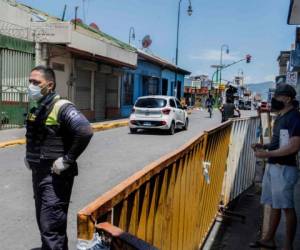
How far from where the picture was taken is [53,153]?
392 cm

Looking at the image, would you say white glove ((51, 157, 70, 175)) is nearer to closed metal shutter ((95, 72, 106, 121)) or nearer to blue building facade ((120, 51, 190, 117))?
closed metal shutter ((95, 72, 106, 121))

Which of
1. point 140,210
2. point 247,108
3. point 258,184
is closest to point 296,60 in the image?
point 258,184

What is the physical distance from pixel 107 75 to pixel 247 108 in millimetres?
51156

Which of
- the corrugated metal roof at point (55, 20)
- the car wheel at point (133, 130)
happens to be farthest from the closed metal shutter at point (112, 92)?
the car wheel at point (133, 130)

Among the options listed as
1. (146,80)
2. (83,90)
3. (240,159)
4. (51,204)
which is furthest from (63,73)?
(51,204)

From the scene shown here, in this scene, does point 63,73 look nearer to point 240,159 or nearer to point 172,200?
point 240,159

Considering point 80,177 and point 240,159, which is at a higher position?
point 240,159

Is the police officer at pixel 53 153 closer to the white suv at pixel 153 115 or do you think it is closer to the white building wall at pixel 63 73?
the white suv at pixel 153 115

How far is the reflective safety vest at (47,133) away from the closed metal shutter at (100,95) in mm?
22153

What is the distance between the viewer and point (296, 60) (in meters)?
17.0

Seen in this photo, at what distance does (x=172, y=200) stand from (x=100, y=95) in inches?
942

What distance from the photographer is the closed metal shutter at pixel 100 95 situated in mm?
26469

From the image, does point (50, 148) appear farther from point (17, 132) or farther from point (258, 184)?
point (17, 132)

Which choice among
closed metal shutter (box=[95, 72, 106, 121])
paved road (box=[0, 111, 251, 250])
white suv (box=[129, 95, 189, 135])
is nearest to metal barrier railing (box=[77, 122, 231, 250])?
paved road (box=[0, 111, 251, 250])
